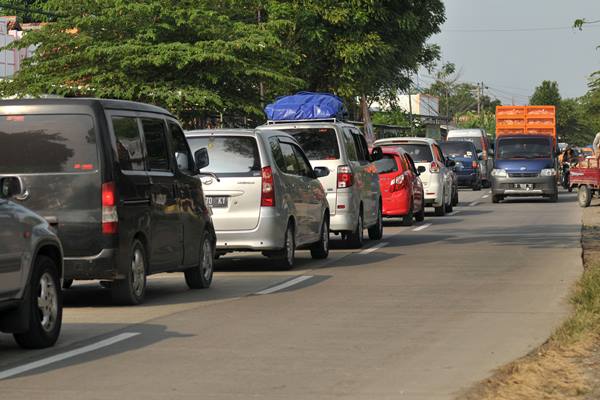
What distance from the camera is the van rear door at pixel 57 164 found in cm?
1298

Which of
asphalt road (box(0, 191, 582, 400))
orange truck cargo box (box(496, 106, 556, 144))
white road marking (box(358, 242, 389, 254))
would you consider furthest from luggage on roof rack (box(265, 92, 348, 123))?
orange truck cargo box (box(496, 106, 556, 144))

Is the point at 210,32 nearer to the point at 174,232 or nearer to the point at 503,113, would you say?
the point at 174,232

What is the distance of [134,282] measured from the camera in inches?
538

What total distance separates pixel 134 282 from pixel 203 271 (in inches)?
77.8

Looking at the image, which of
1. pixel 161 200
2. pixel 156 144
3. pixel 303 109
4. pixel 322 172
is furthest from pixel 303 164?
pixel 303 109

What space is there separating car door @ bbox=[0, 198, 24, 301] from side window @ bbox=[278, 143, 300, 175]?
794 cm

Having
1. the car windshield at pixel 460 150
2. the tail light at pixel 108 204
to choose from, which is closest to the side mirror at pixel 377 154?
the tail light at pixel 108 204

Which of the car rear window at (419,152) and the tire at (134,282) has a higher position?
the car rear window at (419,152)

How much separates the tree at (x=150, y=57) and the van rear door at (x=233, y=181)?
14116 mm

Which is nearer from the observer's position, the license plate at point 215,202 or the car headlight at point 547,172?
the license plate at point 215,202

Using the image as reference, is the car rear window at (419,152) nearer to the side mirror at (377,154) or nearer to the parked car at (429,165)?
the parked car at (429,165)

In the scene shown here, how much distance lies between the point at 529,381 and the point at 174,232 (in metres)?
6.65

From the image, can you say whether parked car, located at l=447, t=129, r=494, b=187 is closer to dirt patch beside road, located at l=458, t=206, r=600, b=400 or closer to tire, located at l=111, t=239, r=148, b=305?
tire, located at l=111, t=239, r=148, b=305

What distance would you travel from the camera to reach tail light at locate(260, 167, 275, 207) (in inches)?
677
